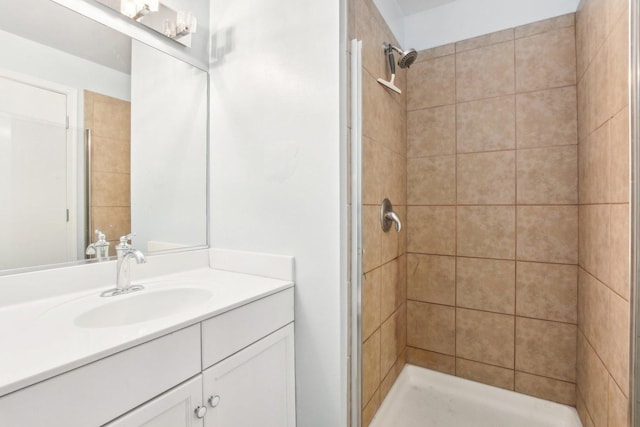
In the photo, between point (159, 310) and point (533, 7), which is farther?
point (533, 7)

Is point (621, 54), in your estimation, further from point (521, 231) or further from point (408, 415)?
point (408, 415)

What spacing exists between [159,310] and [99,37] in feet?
3.55

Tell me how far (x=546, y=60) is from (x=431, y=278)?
1.35 metres

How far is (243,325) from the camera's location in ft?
3.25

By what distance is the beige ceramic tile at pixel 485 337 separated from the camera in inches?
66.4

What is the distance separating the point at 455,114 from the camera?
1.81 m

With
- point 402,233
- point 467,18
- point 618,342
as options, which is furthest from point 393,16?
point 618,342

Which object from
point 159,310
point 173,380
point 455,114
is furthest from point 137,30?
point 455,114

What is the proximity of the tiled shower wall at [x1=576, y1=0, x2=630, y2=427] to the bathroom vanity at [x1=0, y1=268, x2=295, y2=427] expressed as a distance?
3.69 ft

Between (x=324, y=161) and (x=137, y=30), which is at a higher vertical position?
(x=137, y=30)

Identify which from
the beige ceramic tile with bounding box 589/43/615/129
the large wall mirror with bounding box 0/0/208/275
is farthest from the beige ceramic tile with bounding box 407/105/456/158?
the large wall mirror with bounding box 0/0/208/275

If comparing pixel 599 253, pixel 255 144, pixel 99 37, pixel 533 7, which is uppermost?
pixel 533 7

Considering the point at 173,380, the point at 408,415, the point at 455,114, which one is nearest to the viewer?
the point at 173,380

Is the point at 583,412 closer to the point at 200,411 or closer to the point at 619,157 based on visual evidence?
the point at 619,157
